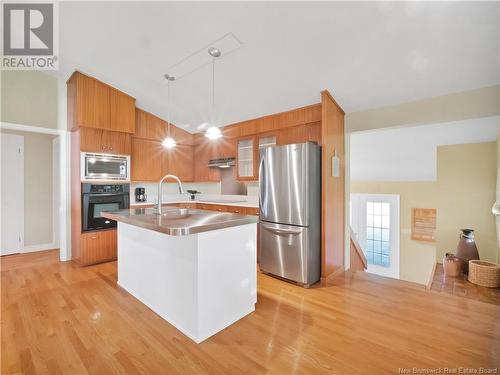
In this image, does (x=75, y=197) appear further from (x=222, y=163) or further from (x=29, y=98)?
(x=222, y=163)

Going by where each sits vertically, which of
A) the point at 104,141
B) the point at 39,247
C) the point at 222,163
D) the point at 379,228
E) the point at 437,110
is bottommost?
the point at 39,247

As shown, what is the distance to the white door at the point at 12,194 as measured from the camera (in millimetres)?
4141

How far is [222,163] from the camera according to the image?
4.64 meters

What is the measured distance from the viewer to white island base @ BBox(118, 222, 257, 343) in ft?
6.24

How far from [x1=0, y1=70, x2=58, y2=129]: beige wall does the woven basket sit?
254 inches

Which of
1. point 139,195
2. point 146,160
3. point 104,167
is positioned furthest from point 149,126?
point 139,195

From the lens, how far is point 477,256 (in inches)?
141

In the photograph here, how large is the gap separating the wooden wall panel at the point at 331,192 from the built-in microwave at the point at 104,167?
319cm

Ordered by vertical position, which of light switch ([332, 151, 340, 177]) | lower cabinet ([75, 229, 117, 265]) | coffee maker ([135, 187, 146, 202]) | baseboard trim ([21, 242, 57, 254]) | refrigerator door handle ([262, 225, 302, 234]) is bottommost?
baseboard trim ([21, 242, 57, 254])

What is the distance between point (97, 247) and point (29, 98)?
2.46 m

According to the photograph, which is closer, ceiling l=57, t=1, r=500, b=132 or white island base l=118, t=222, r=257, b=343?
white island base l=118, t=222, r=257, b=343

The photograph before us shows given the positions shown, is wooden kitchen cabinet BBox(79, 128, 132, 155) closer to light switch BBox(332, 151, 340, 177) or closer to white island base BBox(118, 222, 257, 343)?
white island base BBox(118, 222, 257, 343)

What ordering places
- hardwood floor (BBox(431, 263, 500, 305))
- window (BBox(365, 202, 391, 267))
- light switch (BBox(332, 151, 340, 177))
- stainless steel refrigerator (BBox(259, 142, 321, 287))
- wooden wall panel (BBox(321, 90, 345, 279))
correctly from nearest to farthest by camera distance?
hardwood floor (BBox(431, 263, 500, 305))
stainless steel refrigerator (BBox(259, 142, 321, 287))
wooden wall panel (BBox(321, 90, 345, 279))
light switch (BBox(332, 151, 340, 177))
window (BBox(365, 202, 391, 267))

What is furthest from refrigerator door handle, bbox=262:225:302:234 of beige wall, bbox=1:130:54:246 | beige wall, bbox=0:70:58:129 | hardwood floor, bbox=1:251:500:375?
beige wall, bbox=1:130:54:246
